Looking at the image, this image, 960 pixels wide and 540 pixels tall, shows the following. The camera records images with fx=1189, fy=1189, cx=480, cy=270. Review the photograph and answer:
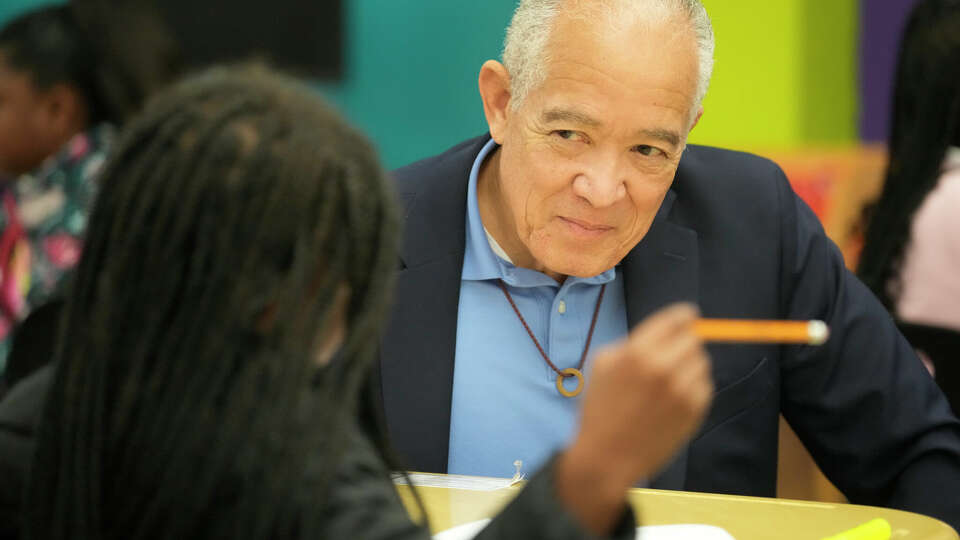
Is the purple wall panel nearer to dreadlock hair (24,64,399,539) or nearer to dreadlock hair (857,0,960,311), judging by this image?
dreadlock hair (857,0,960,311)

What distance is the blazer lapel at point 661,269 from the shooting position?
1.80m

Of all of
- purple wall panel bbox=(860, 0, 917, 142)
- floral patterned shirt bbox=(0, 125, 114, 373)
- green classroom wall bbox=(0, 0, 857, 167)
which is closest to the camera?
floral patterned shirt bbox=(0, 125, 114, 373)

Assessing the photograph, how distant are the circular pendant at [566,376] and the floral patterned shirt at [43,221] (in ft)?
5.26

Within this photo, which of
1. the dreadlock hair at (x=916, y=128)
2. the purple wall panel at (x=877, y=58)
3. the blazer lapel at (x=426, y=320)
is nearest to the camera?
the blazer lapel at (x=426, y=320)

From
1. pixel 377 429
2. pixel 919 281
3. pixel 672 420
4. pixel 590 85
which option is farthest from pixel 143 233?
pixel 919 281

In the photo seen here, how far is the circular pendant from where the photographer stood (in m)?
1.75

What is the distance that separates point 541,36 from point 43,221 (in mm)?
1820

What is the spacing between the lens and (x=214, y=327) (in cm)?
78

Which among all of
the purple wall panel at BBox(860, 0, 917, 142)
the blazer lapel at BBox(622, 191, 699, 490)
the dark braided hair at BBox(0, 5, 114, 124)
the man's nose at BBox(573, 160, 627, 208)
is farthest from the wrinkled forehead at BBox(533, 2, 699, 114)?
the purple wall panel at BBox(860, 0, 917, 142)

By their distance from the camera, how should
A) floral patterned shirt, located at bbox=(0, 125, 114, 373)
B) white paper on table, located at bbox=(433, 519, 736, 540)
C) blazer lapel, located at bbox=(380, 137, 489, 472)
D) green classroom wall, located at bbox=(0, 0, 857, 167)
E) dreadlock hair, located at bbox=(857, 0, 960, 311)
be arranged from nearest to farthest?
white paper on table, located at bbox=(433, 519, 736, 540) < blazer lapel, located at bbox=(380, 137, 489, 472) < dreadlock hair, located at bbox=(857, 0, 960, 311) < floral patterned shirt, located at bbox=(0, 125, 114, 373) < green classroom wall, located at bbox=(0, 0, 857, 167)

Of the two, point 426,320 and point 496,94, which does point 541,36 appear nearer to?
point 496,94

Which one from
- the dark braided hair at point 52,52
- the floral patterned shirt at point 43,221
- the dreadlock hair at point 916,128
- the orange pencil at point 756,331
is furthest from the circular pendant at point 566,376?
the dark braided hair at point 52,52

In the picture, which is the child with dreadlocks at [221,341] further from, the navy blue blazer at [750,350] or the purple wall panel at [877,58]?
the purple wall panel at [877,58]

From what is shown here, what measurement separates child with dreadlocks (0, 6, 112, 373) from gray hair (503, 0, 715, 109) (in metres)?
1.64
